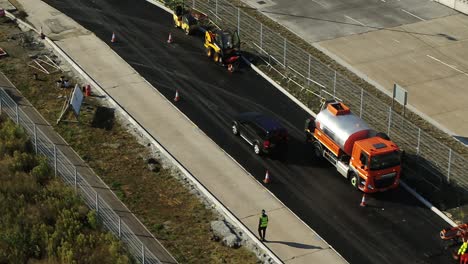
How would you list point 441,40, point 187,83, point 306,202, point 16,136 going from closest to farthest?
point 306,202 < point 16,136 < point 187,83 < point 441,40

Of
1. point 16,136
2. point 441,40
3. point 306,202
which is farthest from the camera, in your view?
point 441,40

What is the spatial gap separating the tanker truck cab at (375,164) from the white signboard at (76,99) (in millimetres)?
14110

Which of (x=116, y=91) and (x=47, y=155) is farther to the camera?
(x=116, y=91)

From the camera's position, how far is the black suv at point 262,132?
124 ft

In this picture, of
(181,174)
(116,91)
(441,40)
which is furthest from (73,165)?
(441,40)

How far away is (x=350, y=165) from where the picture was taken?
119 ft

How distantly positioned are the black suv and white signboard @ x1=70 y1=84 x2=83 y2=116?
8085 millimetres

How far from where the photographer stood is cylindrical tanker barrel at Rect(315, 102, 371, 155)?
1430 inches

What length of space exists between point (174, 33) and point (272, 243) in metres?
22.4

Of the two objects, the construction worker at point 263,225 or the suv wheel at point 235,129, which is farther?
the suv wheel at point 235,129

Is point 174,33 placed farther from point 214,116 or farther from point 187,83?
point 214,116

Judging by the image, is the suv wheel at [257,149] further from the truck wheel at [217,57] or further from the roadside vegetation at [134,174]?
the truck wheel at [217,57]

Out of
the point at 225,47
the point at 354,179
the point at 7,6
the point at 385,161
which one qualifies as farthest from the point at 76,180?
the point at 7,6

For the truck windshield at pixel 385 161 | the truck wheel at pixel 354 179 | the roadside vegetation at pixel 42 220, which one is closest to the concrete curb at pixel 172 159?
the roadside vegetation at pixel 42 220
